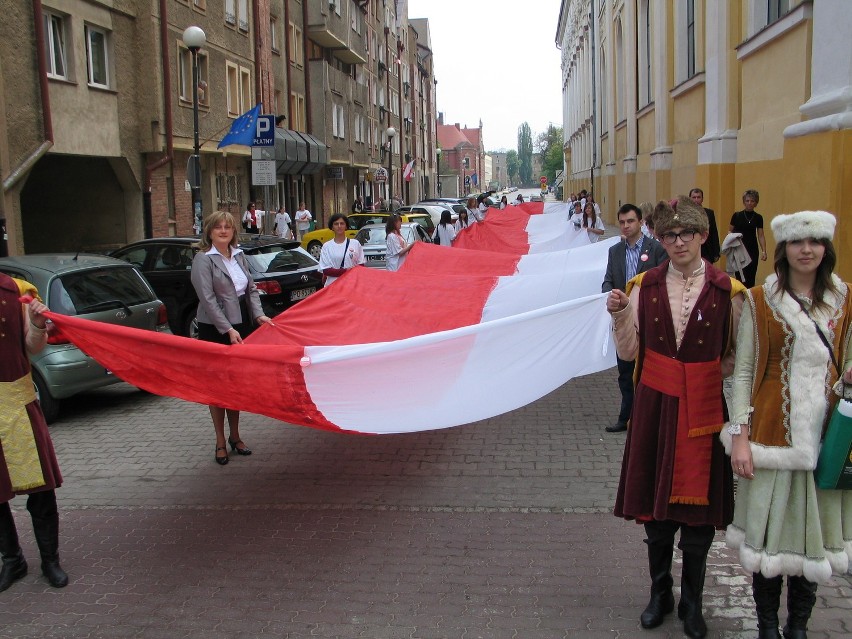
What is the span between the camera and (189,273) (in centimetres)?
1363

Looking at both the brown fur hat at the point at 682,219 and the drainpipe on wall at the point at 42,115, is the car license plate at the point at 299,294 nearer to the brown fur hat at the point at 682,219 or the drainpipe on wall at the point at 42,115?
the drainpipe on wall at the point at 42,115

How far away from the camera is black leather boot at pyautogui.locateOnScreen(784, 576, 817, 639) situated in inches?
147

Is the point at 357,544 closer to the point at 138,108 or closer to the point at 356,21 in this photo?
the point at 138,108

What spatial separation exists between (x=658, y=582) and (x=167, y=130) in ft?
69.6

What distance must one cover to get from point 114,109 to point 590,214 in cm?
1249

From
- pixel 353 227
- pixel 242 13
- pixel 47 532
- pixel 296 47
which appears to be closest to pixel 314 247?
pixel 353 227

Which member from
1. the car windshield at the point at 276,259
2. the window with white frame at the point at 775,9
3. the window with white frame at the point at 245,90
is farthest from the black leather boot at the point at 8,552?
the window with white frame at the point at 245,90

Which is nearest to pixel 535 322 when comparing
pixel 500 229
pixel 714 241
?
pixel 714 241

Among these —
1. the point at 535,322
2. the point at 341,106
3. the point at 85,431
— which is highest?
the point at 341,106

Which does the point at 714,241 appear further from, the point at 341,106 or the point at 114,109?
the point at 341,106

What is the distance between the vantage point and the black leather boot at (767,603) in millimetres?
3764

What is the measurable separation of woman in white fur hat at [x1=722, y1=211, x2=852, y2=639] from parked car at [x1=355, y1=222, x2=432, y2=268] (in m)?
16.0

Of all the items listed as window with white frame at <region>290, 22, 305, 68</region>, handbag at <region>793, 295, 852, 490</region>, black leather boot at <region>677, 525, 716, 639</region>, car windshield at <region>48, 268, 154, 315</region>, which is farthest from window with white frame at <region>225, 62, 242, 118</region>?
handbag at <region>793, 295, 852, 490</region>

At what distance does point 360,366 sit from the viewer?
5.28 m
